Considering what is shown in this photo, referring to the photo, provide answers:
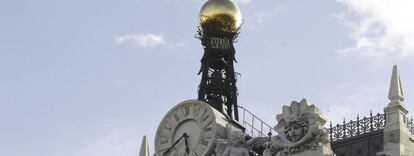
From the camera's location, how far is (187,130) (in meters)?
33.5

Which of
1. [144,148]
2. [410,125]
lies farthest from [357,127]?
[144,148]

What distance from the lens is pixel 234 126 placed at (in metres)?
33.3

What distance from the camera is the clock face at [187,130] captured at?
3278 cm

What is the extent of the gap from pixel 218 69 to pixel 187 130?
7884mm

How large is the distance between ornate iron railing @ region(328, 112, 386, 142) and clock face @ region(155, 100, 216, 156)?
10.8ft

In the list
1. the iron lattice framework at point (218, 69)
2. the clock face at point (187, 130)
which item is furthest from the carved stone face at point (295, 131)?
the iron lattice framework at point (218, 69)

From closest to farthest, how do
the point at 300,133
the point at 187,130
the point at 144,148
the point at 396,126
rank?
the point at 396,126 < the point at 300,133 < the point at 187,130 < the point at 144,148

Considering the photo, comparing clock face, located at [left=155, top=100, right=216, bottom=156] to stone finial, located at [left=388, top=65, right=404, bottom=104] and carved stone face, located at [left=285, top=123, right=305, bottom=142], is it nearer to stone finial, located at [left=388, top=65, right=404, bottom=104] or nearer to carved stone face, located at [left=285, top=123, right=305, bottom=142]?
carved stone face, located at [left=285, top=123, right=305, bottom=142]

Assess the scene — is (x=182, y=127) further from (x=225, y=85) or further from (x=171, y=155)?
(x=225, y=85)

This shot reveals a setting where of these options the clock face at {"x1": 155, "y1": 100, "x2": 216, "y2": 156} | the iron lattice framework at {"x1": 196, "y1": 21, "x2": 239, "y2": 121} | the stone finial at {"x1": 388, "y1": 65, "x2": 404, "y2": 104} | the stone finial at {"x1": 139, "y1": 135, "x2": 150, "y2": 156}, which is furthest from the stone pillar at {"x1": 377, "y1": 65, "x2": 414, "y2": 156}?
the iron lattice framework at {"x1": 196, "y1": 21, "x2": 239, "y2": 121}

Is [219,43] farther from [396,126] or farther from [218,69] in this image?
[396,126]

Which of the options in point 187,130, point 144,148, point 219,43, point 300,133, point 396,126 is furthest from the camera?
point 219,43

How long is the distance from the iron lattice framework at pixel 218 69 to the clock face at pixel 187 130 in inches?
238

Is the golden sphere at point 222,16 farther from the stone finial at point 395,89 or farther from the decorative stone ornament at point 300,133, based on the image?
the stone finial at point 395,89
